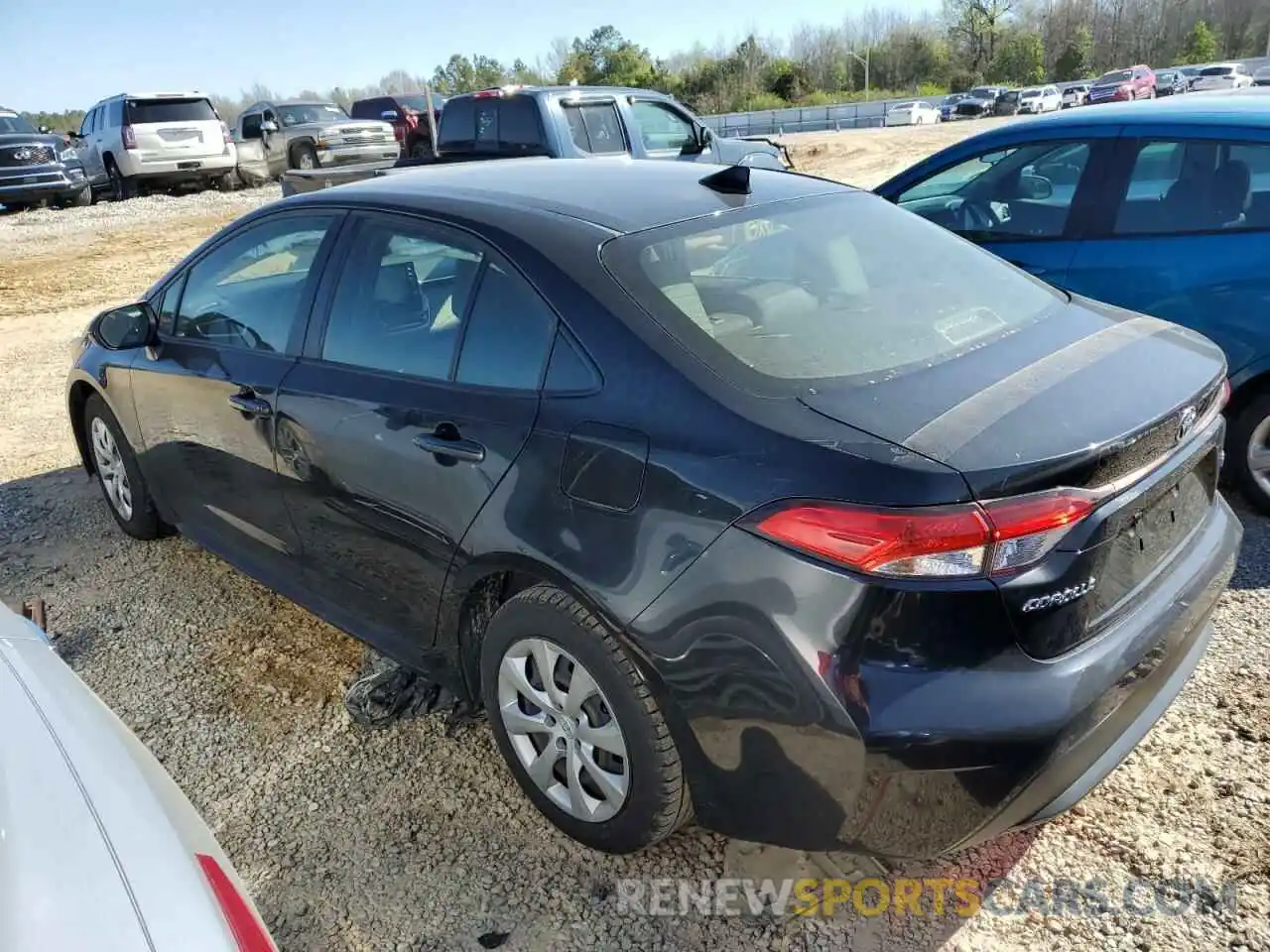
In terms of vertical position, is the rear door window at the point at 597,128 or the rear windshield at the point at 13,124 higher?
the rear windshield at the point at 13,124

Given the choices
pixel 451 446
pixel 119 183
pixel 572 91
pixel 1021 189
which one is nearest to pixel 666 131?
pixel 572 91

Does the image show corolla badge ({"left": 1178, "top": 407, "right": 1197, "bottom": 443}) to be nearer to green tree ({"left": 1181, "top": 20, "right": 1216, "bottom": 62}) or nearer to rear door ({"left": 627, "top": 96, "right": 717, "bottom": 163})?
rear door ({"left": 627, "top": 96, "right": 717, "bottom": 163})

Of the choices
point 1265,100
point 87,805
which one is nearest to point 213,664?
point 87,805

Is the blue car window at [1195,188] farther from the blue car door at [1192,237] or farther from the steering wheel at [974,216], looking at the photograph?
the steering wheel at [974,216]

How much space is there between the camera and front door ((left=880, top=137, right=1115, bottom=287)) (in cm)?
434

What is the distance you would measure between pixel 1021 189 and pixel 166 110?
1695 cm

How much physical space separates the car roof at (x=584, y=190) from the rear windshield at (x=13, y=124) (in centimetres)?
1739

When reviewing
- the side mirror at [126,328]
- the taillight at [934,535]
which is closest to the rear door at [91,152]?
the side mirror at [126,328]

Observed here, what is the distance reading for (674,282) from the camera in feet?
7.67

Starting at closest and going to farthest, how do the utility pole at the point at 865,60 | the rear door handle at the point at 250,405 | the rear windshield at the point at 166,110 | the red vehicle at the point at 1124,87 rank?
the rear door handle at the point at 250,405
the rear windshield at the point at 166,110
the red vehicle at the point at 1124,87
the utility pole at the point at 865,60

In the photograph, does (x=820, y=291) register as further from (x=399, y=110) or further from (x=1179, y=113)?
(x=399, y=110)

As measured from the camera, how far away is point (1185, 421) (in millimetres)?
2180

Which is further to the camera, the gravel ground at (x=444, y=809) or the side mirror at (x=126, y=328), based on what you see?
the side mirror at (x=126, y=328)
